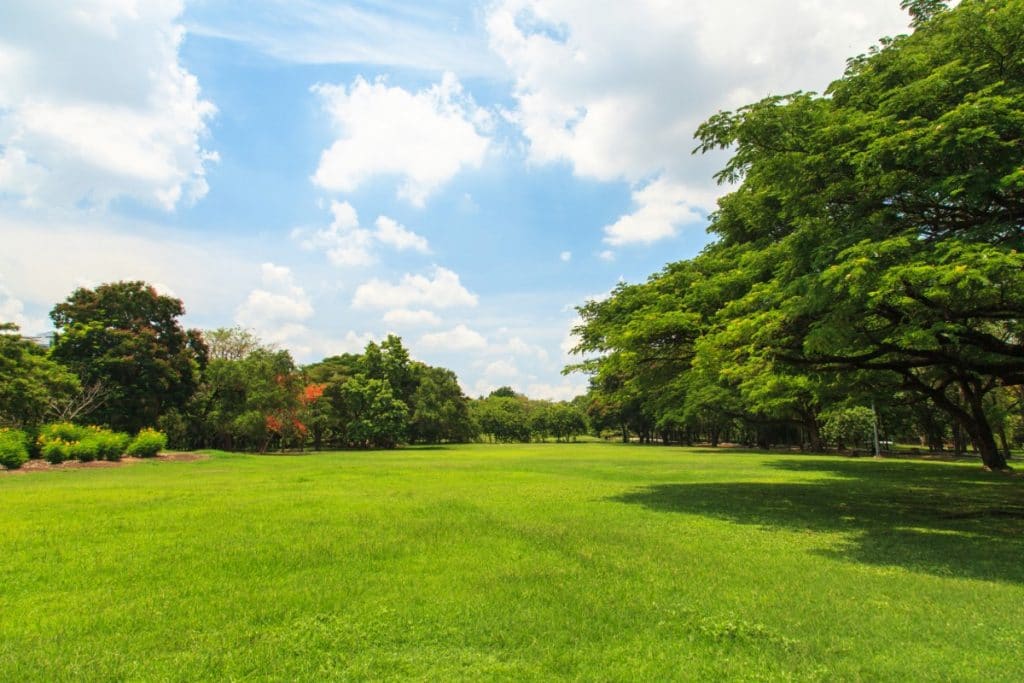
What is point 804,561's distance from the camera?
8094 millimetres

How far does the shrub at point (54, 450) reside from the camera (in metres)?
26.1

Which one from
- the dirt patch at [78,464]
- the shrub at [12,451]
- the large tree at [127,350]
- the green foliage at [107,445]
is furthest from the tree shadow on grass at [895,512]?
the large tree at [127,350]

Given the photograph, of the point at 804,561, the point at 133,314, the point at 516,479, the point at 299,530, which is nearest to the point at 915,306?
the point at 804,561

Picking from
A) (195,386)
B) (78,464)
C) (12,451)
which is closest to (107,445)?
(78,464)

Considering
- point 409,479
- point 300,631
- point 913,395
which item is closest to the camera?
point 300,631

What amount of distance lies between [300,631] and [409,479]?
1508 cm

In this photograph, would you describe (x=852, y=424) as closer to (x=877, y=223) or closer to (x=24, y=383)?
(x=877, y=223)

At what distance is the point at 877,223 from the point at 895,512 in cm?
720

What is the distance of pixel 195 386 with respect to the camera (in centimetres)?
4556

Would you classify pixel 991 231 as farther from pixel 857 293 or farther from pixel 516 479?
pixel 516 479

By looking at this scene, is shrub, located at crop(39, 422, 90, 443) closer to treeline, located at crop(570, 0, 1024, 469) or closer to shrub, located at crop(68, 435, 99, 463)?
shrub, located at crop(68, 435, 99, 463)

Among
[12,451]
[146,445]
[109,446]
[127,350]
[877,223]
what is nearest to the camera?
[877,223]

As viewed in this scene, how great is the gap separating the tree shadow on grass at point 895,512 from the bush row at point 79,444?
2698 centimetres

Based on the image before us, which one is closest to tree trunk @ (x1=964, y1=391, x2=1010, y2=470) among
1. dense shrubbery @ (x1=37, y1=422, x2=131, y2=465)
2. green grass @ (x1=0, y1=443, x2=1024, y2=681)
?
green grass @ (x1=0, y1=443, x2=1024, y2=681)
